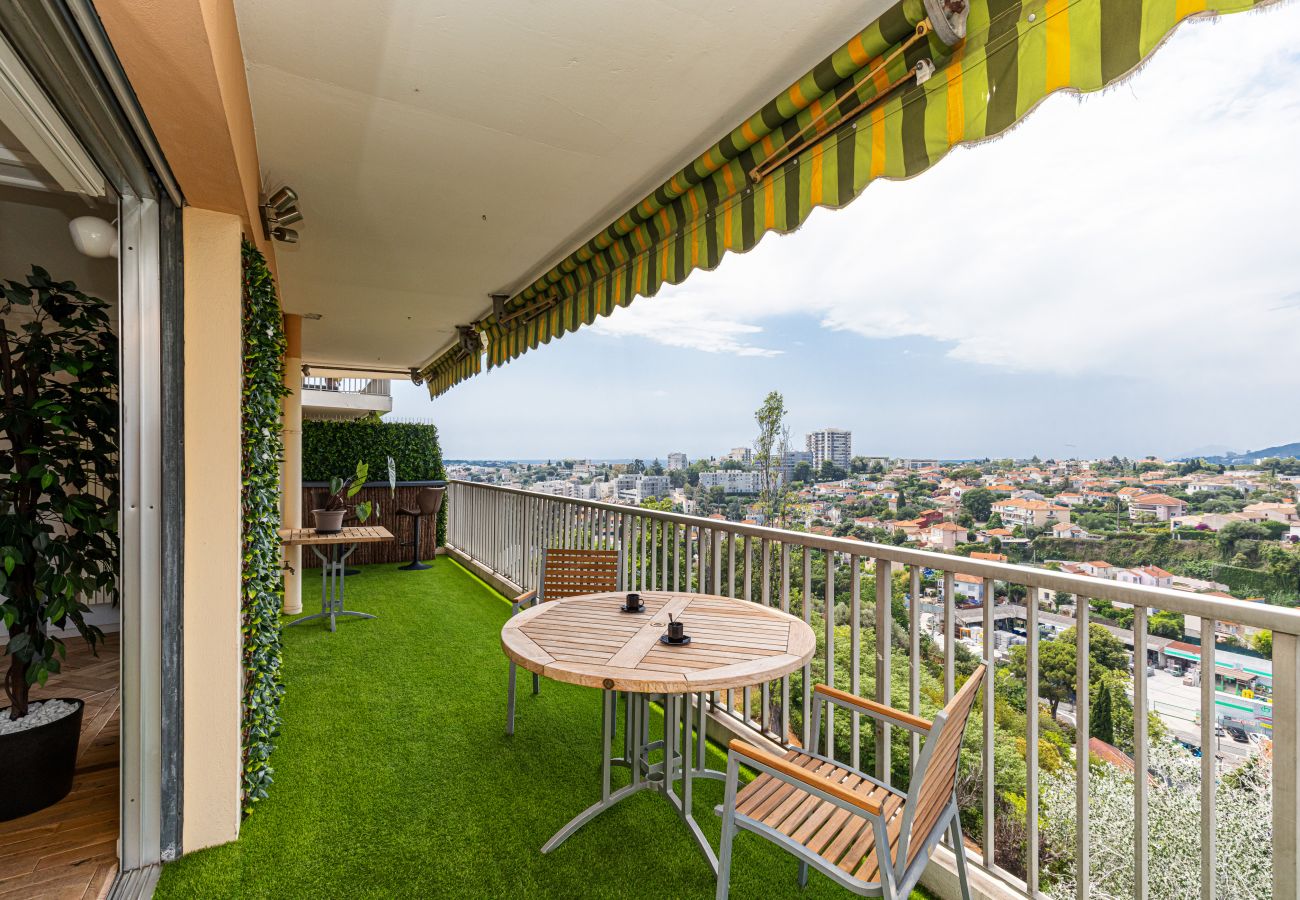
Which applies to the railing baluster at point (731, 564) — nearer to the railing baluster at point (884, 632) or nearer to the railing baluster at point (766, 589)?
the railing baluster at point (766, 589)

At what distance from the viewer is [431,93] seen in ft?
7.77

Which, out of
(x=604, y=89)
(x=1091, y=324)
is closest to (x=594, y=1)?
(x=604, y=89)

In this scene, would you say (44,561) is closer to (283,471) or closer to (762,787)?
(762,787)

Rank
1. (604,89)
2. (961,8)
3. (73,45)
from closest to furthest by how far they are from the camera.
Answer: (73,45)
(961,8)
(604,89)

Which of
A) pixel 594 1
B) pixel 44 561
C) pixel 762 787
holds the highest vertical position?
pixel 594 1

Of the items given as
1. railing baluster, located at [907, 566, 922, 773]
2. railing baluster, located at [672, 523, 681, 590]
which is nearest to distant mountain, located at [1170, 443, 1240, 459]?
railing baluster, located at [907, 566, 922, 773]

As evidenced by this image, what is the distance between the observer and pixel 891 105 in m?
1.91

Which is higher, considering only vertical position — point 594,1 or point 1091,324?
point 594,1

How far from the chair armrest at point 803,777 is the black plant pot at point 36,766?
9.29ft

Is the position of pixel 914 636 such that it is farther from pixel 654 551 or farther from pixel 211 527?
pixel 211 527

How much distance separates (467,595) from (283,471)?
2160 millimetres

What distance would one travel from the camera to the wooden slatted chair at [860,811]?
4.41 feet

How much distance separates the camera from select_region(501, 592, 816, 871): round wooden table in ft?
5.82

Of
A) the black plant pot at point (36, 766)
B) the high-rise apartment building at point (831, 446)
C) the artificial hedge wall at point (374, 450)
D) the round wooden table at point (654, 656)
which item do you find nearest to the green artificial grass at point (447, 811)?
the round wooden table at point (654, 656)
